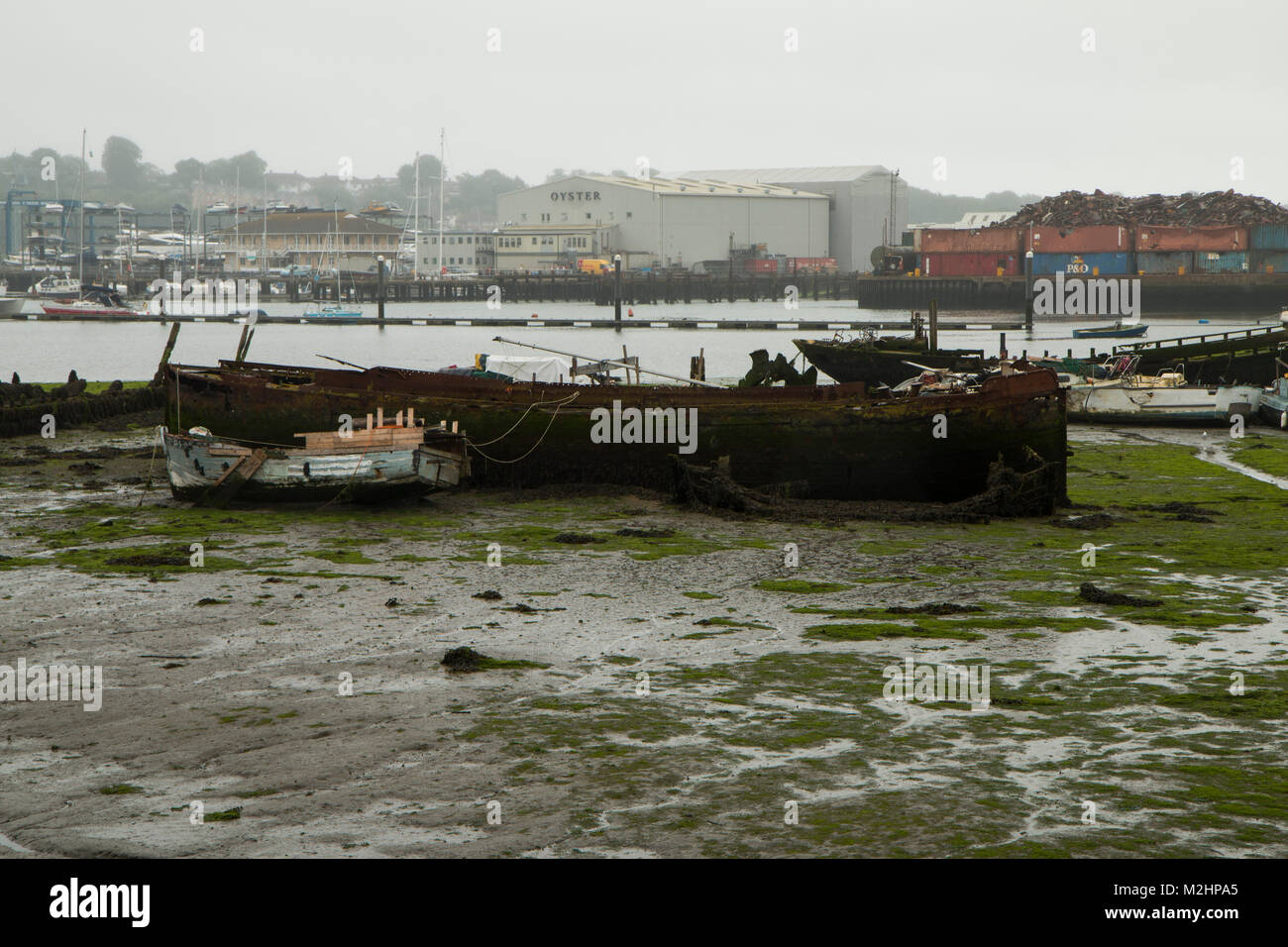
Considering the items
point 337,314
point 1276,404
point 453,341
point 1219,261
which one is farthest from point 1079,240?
A: point 1276,404

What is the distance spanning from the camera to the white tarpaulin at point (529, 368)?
34.2 meters

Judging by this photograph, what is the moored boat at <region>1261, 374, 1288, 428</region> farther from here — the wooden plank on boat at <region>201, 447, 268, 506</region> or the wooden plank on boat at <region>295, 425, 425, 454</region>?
the wooden plank on boat at <region>201, 447, 268, 506</region>

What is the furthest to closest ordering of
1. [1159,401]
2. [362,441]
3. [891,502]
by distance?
[1159,401], [891,502], [362,441]

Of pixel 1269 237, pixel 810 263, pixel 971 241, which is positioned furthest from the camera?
pixel 810 263

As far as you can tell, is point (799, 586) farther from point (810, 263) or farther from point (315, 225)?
point (315, 225)

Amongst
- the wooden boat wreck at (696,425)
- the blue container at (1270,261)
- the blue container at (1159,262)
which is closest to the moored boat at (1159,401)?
the wooden boat wreck at (696,425)

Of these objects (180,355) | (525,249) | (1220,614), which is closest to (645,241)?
(525,249)

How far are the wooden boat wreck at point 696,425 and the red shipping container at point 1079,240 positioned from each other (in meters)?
87.4

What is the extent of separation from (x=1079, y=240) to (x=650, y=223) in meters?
48.4

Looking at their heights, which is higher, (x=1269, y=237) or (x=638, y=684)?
(x=1269, y=237)

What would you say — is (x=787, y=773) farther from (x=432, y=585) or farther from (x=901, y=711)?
(x=432, y=585)

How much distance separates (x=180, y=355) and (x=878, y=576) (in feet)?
215

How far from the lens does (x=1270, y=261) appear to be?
102 metres

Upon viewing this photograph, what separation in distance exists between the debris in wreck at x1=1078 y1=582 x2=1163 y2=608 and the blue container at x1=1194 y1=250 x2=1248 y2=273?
9559 centimetres
